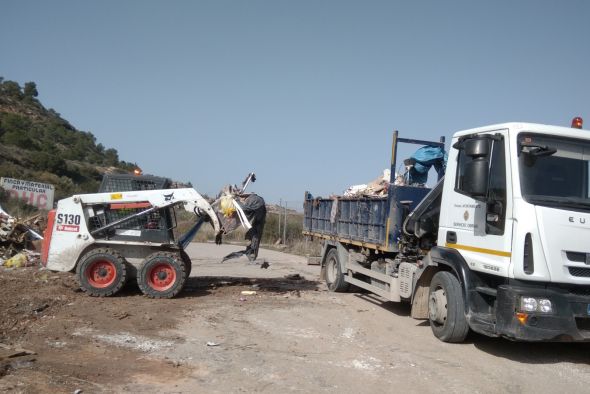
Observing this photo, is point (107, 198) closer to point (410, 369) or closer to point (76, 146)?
point (410, 369)

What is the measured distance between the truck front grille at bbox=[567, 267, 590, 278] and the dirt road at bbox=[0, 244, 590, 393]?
1.16 metres

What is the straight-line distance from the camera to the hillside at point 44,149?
37844mm

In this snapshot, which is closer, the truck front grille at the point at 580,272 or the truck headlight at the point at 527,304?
the truck headlight at the point at 527,304

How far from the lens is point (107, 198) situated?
9586 millimetres

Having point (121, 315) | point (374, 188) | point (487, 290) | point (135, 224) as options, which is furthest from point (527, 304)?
point (135, 224)

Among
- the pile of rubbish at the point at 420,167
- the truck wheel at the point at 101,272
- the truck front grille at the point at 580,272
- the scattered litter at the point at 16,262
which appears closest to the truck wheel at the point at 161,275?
the truck wheel at the point at 101,272

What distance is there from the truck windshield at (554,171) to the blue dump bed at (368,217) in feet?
9.54

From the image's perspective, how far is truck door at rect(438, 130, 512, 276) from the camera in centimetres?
599

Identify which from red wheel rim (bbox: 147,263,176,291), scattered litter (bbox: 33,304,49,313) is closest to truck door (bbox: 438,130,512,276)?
A: red wheel rim (bbox: 147,263,176,291)

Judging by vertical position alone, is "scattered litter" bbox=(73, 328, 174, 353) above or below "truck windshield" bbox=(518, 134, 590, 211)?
below

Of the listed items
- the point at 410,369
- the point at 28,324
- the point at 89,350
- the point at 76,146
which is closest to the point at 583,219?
the point at 410,369

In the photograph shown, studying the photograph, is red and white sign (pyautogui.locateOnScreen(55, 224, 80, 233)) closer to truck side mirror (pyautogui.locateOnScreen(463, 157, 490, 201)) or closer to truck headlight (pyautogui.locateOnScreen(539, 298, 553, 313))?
truck side mirror (pyautogui.locateOnScreen(463, 157, 490, 201))

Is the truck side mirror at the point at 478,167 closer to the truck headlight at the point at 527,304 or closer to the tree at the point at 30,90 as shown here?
the truck headlight at the point at 527,304

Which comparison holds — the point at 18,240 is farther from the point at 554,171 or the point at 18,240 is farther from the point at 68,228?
the point at 554,171
